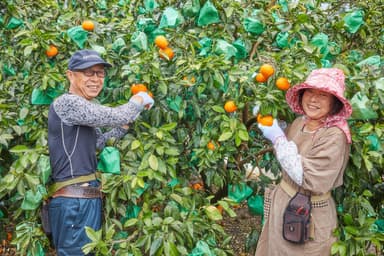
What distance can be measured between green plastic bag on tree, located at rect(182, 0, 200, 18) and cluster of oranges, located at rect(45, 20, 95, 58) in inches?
19.0

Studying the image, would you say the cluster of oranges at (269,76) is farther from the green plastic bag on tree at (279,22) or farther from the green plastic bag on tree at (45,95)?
the green plastic bag on tree at (45,95)

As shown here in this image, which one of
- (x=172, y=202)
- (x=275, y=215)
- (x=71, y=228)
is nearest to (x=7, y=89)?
(x=71, y=228)

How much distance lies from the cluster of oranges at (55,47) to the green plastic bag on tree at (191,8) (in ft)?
1.58

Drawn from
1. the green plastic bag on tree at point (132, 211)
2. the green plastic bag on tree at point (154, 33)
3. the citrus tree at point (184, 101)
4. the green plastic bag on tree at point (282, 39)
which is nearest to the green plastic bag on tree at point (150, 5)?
the citrus tree at point (184, 101)

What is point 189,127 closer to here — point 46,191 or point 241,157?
point 241,157

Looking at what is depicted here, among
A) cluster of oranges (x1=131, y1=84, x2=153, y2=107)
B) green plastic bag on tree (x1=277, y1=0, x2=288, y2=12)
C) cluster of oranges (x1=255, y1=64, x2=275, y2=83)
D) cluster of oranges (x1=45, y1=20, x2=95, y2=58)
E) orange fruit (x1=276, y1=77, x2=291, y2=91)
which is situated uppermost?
green plastic bag on tree (x1=277, y1=0, x2=288, y2=12)

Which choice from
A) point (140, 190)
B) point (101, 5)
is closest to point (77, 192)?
point (140, 190)

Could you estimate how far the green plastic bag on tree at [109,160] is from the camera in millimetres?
2303

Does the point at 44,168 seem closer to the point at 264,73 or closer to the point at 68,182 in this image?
the point at 68,182

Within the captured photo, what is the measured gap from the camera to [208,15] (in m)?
2.46

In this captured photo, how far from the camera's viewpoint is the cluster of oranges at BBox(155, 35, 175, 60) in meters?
2.36

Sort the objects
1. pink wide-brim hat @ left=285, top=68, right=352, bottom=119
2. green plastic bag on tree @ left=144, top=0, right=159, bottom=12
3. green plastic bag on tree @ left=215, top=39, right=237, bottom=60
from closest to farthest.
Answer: pink wide-brim hat @ left=285, top=68, right=352, bottom=119
green plastic bag on tree @ left=215, top=39, right=237, bottom=60
green plastic bag on tree @ left=144, top=0, right=159, bottom=12

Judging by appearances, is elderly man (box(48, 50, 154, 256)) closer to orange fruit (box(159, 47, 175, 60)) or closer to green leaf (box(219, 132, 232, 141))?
orange fruit (box(159, 47, 175, 60))

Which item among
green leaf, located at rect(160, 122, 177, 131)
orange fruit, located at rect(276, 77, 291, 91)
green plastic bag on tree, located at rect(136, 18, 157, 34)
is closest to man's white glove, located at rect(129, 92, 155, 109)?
green leaf, located at rect(160, 122, 177, 131)
